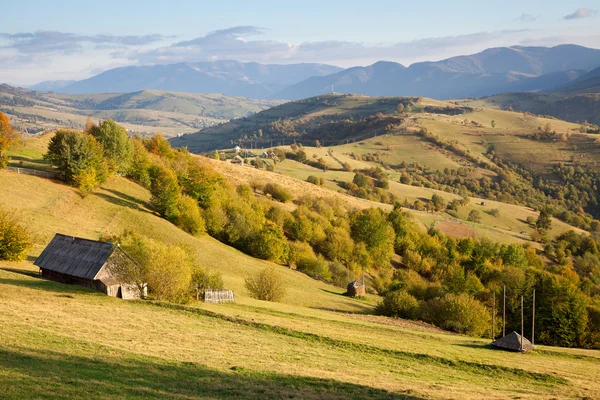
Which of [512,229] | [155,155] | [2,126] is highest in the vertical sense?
[2,126]

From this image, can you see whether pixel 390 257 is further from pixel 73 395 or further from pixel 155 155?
pixel 73 395

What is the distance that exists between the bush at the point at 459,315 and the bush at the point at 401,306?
1.16 metres

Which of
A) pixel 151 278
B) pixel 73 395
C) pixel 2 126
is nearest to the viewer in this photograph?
pixel 73 395

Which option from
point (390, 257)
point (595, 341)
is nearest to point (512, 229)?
point (390, 257)

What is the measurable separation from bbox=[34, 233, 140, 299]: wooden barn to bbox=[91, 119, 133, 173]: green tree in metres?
30.0

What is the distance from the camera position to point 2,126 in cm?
6347

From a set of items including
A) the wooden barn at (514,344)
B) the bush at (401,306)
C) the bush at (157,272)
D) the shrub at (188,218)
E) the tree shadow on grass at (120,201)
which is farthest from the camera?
the shrub at (188,218)

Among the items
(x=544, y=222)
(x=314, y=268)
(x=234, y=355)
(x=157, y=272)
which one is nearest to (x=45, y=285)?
(x=157, y=272)

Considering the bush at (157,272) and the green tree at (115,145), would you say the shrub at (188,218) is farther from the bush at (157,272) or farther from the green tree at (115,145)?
the bush at (157,272)

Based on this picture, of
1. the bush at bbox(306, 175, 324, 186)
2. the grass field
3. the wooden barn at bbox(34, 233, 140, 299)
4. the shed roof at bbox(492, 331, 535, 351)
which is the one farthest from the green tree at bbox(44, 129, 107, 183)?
the bush at bbox(306, 175, 324, 186)

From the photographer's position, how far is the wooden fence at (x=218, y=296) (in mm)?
42781

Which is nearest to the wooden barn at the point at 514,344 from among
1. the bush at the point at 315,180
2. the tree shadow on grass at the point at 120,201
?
the tree shadow on grass at the point at 120,201

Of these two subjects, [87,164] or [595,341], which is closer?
[595,341]

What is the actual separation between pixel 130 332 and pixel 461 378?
58.2ft
